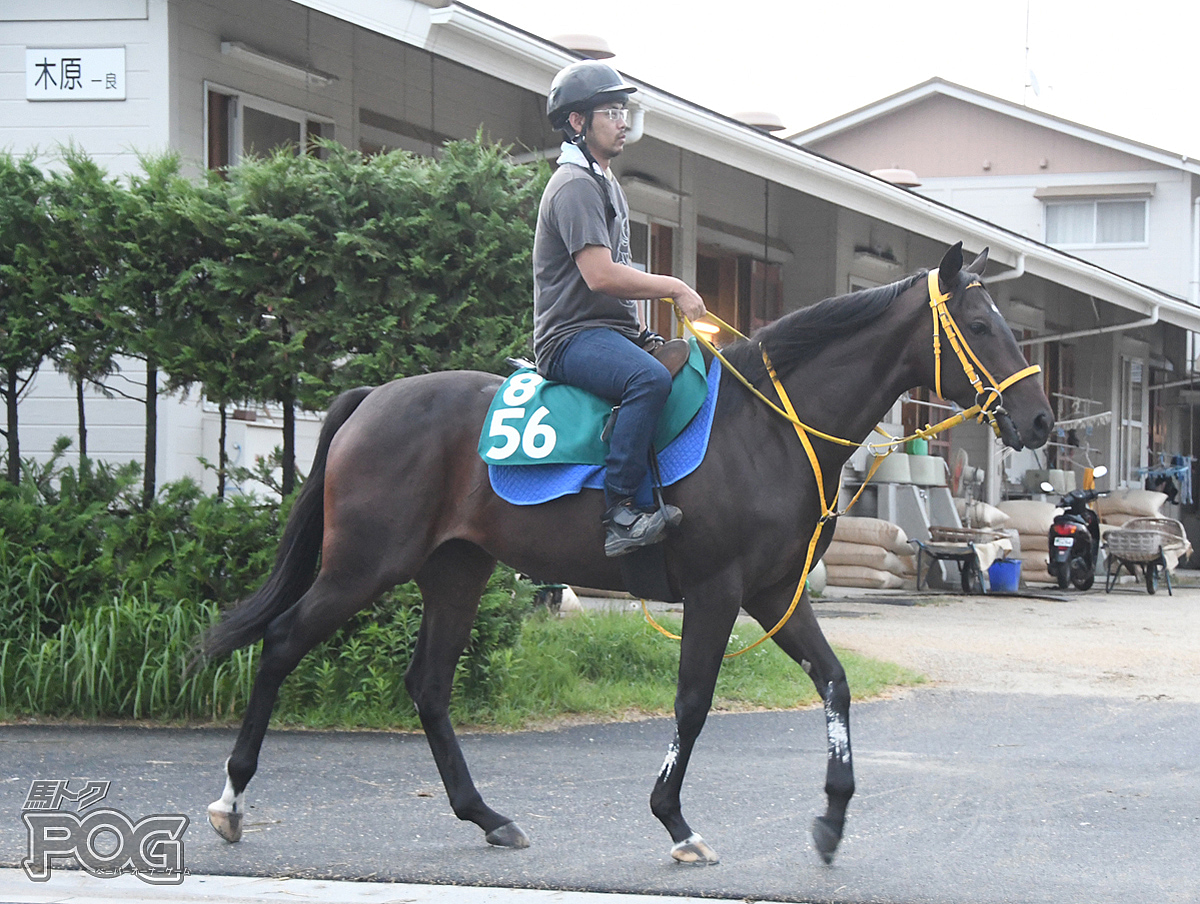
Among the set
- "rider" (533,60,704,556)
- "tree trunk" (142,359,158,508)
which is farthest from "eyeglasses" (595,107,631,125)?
"tree trunk" (142,359,158,508)

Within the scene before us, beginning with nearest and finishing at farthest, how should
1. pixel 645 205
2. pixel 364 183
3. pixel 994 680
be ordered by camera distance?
pixel 364 183 < pixel 994 680 < pixel 645 205

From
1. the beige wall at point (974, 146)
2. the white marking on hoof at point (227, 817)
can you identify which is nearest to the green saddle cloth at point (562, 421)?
the white marking on hoof at point (227, 817)

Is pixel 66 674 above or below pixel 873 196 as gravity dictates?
below

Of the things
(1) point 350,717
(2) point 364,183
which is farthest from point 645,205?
(1) point 350,717

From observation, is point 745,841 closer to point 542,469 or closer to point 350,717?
point 542,469

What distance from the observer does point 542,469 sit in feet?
16.8

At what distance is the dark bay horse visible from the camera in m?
4.79

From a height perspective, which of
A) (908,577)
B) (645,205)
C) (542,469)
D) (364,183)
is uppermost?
(645,205)

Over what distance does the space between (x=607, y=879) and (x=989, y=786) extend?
97.0 inches

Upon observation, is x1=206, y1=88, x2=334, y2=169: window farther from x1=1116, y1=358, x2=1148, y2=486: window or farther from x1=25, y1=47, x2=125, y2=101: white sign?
x1=1116, y1=358, x2=1148, y2=486: window

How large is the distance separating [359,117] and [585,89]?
6837 millimetres

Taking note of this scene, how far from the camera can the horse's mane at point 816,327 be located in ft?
16.6

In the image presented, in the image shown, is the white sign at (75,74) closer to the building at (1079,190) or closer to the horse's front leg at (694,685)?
the horse's front leg at (694,685)

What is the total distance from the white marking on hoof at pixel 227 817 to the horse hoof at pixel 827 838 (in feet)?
6.87
